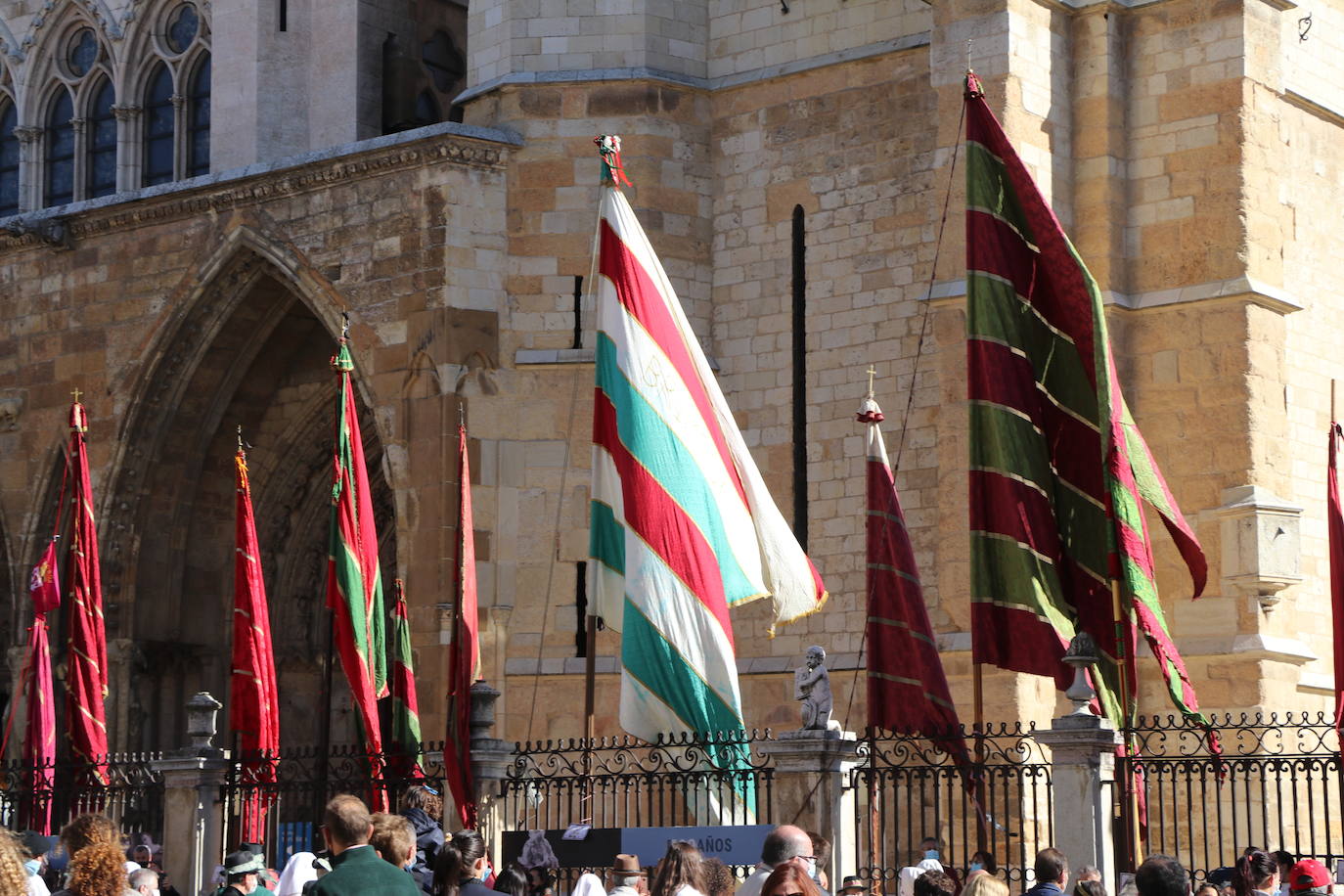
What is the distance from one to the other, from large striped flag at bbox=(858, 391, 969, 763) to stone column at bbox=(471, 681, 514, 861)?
208 centimetres

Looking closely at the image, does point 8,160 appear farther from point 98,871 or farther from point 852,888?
point 98,871

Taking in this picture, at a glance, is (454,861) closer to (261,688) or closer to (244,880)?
(244,880)

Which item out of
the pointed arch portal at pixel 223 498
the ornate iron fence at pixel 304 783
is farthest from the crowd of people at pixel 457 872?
the pointed arch portal at pixel 223 498

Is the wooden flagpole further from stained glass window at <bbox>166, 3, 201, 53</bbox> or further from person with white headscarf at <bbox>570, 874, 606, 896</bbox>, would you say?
stained glass window at <bbox>166, 3, 201, 53</bbox>

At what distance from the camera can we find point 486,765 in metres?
12.2

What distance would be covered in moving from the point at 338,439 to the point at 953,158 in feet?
14.8

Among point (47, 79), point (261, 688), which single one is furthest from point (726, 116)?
point (47, 79)

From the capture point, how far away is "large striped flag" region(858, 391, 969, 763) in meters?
12.9

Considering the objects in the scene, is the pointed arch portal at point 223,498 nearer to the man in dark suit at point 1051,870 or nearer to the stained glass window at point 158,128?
the stained glass window at point 158,128

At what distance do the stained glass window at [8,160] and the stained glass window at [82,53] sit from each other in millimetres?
755

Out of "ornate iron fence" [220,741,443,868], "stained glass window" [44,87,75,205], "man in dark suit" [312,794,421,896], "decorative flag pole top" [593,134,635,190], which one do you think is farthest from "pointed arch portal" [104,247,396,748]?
"man in dark suit" [312,794,421,896]

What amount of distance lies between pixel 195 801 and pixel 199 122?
874cm

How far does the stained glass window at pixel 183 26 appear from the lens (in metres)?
20.7

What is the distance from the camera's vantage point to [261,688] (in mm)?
14297
